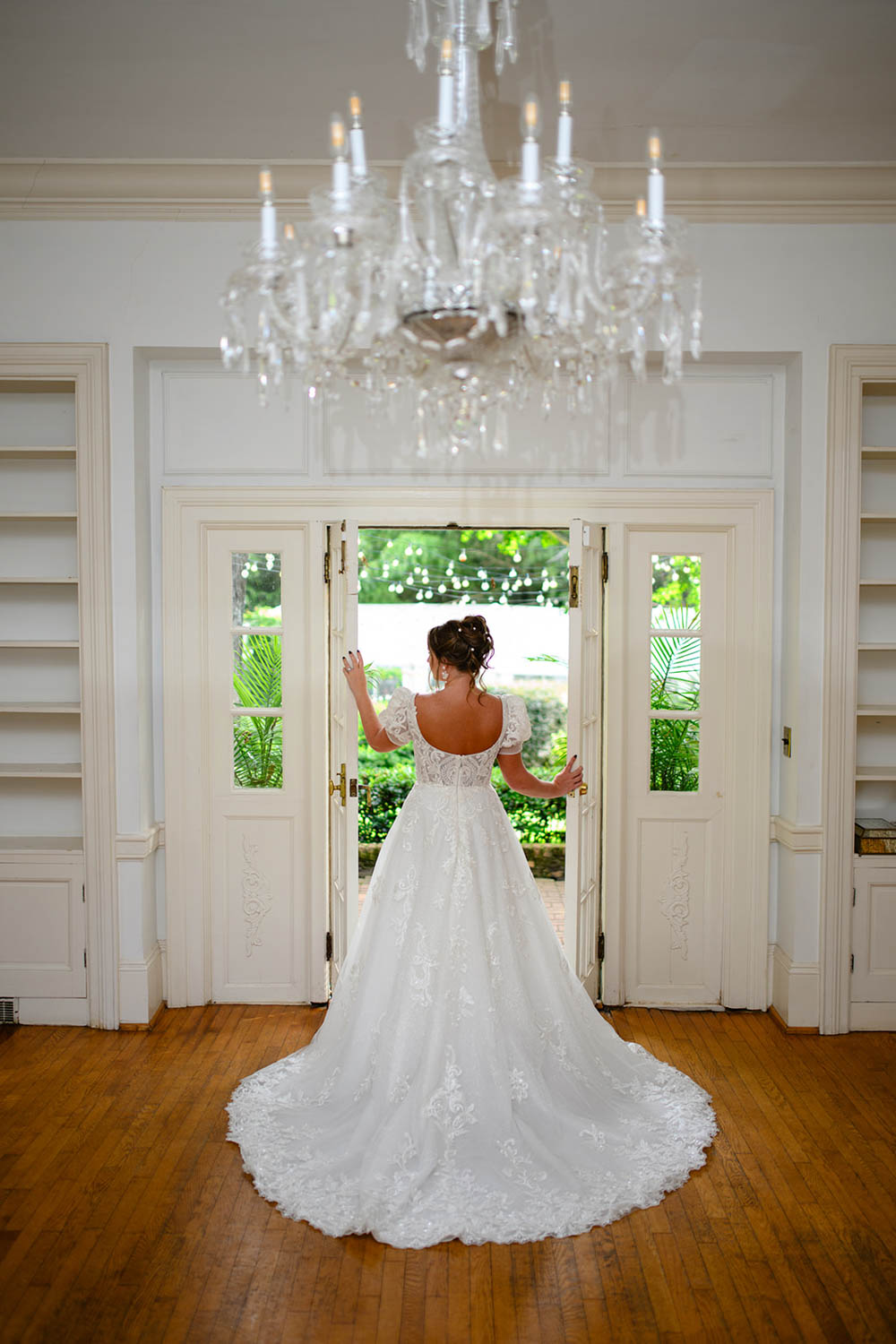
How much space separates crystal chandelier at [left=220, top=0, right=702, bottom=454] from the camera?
80.7 inches

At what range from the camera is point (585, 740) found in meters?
4.07

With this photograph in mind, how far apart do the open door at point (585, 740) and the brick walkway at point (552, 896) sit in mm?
1578

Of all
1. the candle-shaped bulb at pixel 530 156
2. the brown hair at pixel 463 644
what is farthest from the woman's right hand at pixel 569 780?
the candle-shaped bulb at pixel 530 156

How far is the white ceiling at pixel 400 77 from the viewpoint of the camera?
280 centimetres

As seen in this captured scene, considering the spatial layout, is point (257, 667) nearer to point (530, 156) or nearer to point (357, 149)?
point (357, 149)

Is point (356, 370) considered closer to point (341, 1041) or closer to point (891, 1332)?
point (341, 1041)

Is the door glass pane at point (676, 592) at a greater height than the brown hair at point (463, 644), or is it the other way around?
the door glass pane at point (676, 592)

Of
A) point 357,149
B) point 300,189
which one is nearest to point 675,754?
point 300,189

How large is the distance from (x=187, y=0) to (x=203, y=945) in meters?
3.38

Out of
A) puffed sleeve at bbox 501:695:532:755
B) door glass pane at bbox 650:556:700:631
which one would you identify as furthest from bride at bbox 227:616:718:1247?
door glass pane at bbox 650:556:700:631

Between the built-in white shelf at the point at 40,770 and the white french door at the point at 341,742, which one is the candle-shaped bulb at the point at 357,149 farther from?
the built-in white shelf at the point at 40,770

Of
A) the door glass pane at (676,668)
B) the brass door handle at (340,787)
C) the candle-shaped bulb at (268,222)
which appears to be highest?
the candle-shaped bulb at (268,222)

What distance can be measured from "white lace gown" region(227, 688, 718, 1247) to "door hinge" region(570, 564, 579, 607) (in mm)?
825

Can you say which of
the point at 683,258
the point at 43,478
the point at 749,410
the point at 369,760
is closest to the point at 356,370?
the point at 43,478
